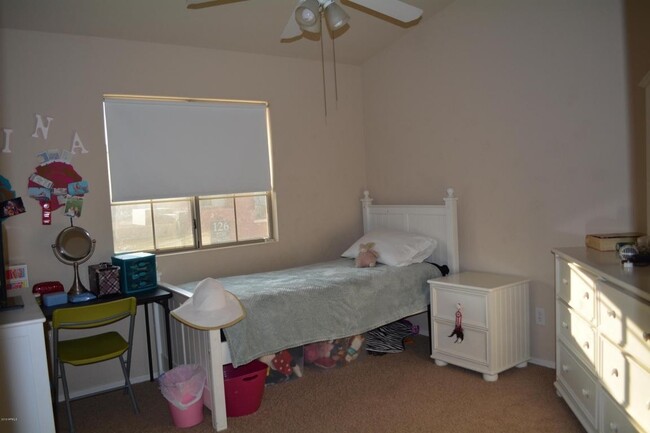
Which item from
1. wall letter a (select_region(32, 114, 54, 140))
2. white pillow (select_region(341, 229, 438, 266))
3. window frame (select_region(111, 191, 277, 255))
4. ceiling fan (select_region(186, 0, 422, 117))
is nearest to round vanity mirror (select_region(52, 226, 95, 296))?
window frame (select_region(111, 191, 277, 255))

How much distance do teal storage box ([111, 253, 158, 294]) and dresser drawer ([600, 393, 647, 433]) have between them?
104 inches

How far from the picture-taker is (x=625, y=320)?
2.06 metres

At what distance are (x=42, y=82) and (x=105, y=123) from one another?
1.45 ft

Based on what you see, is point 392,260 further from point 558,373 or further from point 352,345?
point 558,373

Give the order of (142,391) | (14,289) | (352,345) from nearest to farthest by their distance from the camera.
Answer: (14,289)
(142,391)
(352,345)

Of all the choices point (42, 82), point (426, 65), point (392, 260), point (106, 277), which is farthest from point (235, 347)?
point (426, 65)

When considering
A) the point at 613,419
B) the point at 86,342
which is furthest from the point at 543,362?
the point at 86,342

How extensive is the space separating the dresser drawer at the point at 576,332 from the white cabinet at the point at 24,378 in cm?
254

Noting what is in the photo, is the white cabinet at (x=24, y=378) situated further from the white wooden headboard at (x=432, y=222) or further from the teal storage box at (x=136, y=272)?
the white wooden headboard at (x=432, y=222)

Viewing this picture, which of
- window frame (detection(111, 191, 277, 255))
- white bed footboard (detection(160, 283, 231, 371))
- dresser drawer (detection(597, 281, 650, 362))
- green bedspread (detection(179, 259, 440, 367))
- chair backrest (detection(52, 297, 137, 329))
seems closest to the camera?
dresser drawer (detection(597, 281, 650, 362))

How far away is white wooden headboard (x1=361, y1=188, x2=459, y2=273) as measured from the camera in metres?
3.88

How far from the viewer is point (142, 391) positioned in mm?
3482

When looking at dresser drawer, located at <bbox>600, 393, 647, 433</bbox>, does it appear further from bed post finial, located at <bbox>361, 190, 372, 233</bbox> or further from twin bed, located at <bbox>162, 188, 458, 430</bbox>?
bed post finial, located at <bbox>361, 190, 372, 233</bbox>

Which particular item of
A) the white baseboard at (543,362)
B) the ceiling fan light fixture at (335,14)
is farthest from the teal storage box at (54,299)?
the white baseboard at (543,362)
